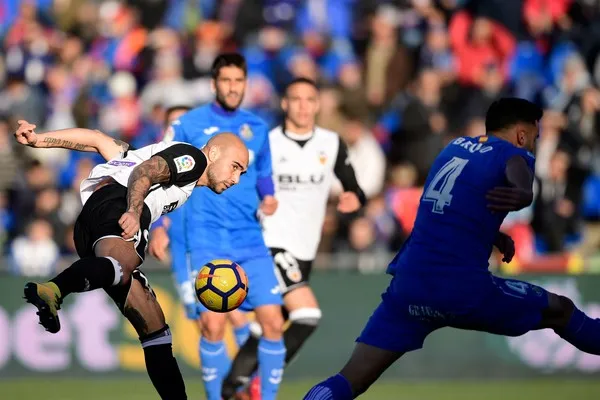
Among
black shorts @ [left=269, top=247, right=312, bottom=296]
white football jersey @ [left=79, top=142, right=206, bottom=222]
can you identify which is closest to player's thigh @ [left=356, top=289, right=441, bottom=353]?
white football jersey @ [left=79, top=142, right=206, bottom=222]

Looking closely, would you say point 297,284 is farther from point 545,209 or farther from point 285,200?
point 545,209

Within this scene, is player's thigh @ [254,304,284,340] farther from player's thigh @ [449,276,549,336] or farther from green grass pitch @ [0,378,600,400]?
player's thigh @ [449,276,549,336]

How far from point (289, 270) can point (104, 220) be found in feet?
12.1

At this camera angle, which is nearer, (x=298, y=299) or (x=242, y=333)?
(x=298, y=299)

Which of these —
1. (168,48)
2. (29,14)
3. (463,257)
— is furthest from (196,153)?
(29,14)

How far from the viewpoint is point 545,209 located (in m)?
17.2

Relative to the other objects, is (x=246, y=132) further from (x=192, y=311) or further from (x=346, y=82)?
(x=346, y=82)

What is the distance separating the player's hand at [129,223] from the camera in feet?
26.8

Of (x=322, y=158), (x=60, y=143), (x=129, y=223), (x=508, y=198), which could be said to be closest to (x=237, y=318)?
(x=322, y=158)

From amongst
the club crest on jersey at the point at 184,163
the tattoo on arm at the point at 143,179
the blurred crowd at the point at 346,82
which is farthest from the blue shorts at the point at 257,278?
the blurred crowd at the point at 346,82

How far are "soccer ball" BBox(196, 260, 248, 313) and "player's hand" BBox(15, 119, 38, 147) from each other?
1669mm

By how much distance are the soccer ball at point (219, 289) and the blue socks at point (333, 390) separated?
1344 mm

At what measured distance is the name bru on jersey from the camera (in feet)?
27.4

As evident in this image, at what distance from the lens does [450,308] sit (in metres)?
8.34
